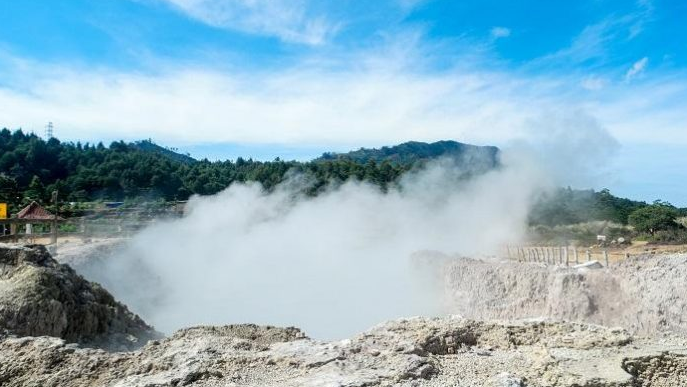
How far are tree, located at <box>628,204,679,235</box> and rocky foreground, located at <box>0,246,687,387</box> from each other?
25.2 meters

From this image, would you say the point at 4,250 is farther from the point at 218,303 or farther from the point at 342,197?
the point at 342,197

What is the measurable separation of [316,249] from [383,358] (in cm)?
1709

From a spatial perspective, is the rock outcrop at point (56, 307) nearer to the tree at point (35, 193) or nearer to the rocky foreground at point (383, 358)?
the rocky foreground at point (383, 358)

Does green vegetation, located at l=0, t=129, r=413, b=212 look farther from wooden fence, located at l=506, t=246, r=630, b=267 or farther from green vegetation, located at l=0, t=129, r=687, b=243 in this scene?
wooden fence, located at l=506, t=246, r=630, b=267

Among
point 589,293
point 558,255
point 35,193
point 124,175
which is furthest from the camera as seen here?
point 124,175

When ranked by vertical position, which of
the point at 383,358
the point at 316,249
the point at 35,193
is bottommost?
the point at 316,249

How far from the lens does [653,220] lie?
26.7 meters

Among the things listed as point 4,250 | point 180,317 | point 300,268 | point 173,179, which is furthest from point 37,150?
point 4,250

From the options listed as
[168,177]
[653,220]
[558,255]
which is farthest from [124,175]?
[653,220]

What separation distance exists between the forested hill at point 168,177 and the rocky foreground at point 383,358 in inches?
724

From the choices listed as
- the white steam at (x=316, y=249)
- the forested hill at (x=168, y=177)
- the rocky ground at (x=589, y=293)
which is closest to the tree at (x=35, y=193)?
the forested hill at (x=168, y=177)

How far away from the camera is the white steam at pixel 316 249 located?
1338cm

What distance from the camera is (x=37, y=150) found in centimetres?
4978

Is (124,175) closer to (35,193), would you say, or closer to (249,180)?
(35,193)
